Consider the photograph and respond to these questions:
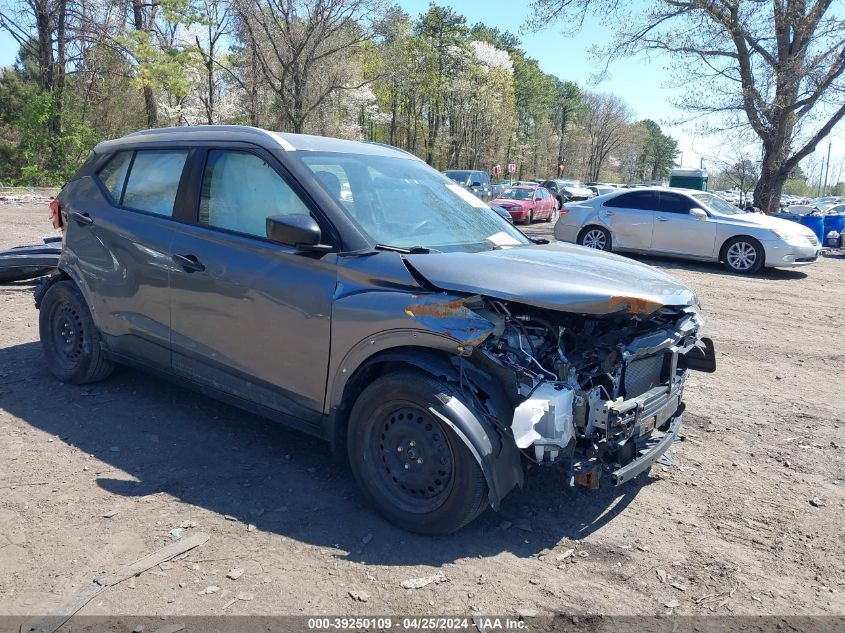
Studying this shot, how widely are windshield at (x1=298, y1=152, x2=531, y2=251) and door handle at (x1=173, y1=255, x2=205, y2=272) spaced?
90 centimetres

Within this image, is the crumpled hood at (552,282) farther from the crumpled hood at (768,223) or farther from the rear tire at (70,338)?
the crumpled hood at (768,223)

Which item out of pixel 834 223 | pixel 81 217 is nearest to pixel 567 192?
pixel 834 223

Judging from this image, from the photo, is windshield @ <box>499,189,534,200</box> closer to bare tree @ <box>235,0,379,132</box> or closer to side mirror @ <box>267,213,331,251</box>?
bare tree @ <box>235,0,379,132</box>

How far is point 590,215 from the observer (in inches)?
571

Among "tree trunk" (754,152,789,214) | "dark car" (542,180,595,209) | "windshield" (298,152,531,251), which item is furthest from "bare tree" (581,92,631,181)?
"windshield" (298,152,531,251)

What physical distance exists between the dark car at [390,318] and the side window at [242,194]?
0.04 feet

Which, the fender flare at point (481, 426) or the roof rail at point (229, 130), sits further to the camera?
the roof rail at point (229, 130)

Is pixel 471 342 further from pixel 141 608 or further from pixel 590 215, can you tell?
pixel 590 215

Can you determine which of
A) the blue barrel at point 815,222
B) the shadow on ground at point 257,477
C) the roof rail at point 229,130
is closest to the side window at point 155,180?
the roof rail at point 229,130

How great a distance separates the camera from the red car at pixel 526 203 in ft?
80.8

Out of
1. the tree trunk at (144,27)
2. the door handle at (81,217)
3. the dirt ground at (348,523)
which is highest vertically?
the tree trunk at (144,27)

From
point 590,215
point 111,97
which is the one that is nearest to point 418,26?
point 111,97

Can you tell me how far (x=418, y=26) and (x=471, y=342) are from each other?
55.8m

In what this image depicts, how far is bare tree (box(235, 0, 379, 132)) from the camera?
99.1 feet
